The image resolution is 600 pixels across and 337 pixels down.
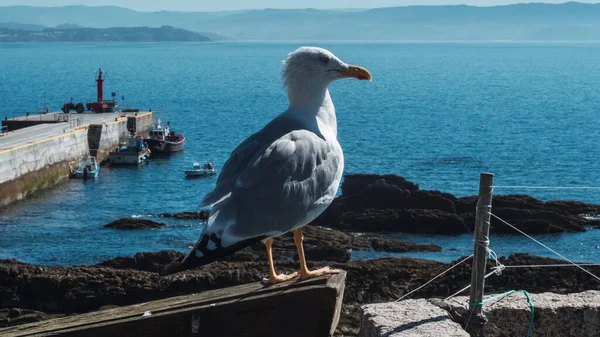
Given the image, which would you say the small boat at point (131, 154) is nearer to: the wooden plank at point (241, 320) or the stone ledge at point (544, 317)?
the stone ledge at point (544, 317)

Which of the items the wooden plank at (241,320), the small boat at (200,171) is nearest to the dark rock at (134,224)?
the small boat at (200,171)

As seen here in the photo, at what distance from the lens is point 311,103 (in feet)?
16.5

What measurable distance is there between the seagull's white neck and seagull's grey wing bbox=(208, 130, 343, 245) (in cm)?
16

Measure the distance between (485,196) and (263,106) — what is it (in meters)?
89.9

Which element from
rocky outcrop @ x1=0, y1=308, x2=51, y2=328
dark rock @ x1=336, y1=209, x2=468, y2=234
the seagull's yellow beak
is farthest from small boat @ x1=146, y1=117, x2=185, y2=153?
the seagull's yellow beak

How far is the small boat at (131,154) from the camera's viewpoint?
50.0 meters

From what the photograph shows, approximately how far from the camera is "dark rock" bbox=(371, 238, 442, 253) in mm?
27875

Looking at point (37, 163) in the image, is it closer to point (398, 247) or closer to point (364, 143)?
point (398, 247)

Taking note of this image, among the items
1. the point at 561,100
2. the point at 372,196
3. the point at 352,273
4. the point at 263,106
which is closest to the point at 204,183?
the point at 372,196

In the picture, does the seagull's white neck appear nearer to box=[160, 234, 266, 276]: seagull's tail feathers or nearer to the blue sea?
box=[160, 234, 266, 276]: seagull's tail feathers

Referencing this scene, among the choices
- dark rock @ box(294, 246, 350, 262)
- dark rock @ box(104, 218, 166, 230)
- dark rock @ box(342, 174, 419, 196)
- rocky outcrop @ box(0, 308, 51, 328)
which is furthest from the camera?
dark rock @ box(342, 174, 419, 196)

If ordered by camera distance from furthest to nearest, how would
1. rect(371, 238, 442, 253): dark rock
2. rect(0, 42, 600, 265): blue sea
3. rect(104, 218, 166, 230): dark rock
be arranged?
rect(104, 218, 166, 230): dark rock, rect(0, 42, 600, 265): blue sea, rect(371, 238, 442, 253): dark rock

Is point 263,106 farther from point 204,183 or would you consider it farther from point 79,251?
→ point 79,251

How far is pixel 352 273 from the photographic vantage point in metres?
19.8
